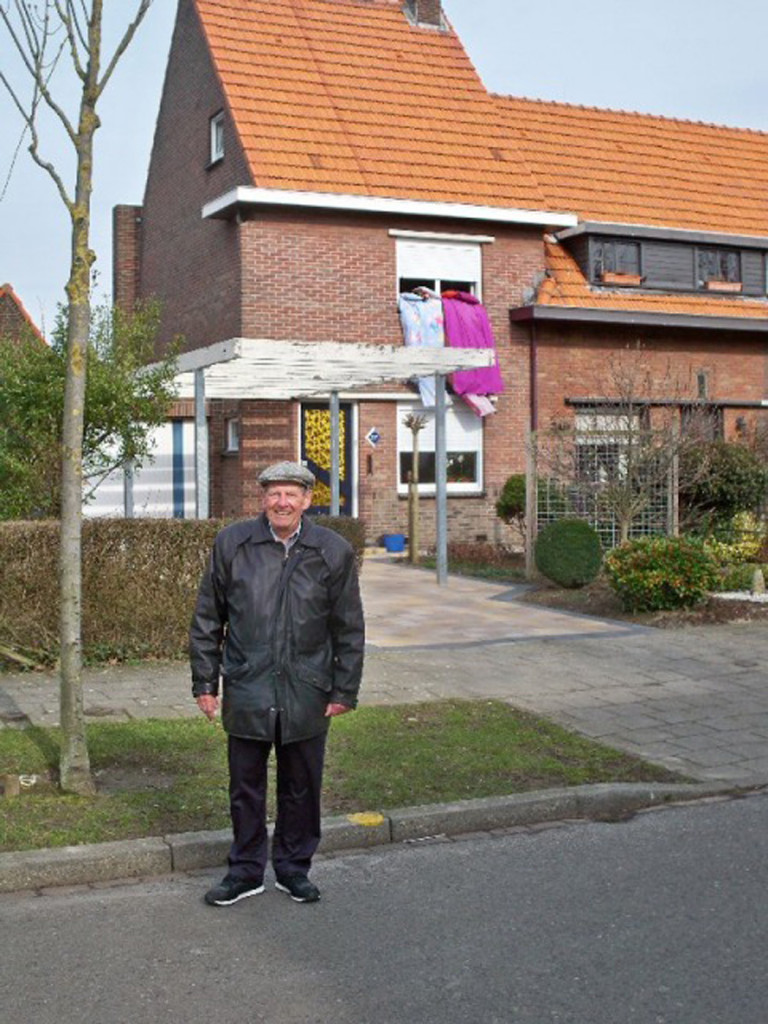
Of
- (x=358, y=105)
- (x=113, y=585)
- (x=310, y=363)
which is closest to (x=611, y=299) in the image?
(x=358, y=105)

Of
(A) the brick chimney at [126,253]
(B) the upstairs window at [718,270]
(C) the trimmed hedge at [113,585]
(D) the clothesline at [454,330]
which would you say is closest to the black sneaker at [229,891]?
(C) the trimmed hedge at [113,585]

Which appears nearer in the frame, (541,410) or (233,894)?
(233,894)

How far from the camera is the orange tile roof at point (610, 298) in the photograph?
22453 mm

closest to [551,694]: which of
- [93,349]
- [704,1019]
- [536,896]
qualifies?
[536,896]

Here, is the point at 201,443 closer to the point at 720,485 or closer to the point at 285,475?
the point at 720,485

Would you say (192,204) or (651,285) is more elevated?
(192,204)

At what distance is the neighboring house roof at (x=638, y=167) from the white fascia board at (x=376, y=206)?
4.73ft

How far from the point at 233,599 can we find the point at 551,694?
4.54 m

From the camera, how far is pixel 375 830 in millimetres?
5977

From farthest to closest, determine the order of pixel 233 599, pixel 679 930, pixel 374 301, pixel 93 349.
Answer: pixel 374 301
pixel 93 349
pixel 233 599
pixel 679 930

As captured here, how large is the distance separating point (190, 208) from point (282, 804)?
19502 mm

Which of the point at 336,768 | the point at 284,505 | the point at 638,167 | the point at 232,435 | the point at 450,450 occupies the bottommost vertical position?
the point at 336,768

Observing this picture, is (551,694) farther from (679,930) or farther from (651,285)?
(651,285)

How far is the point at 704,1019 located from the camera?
4.03 m
